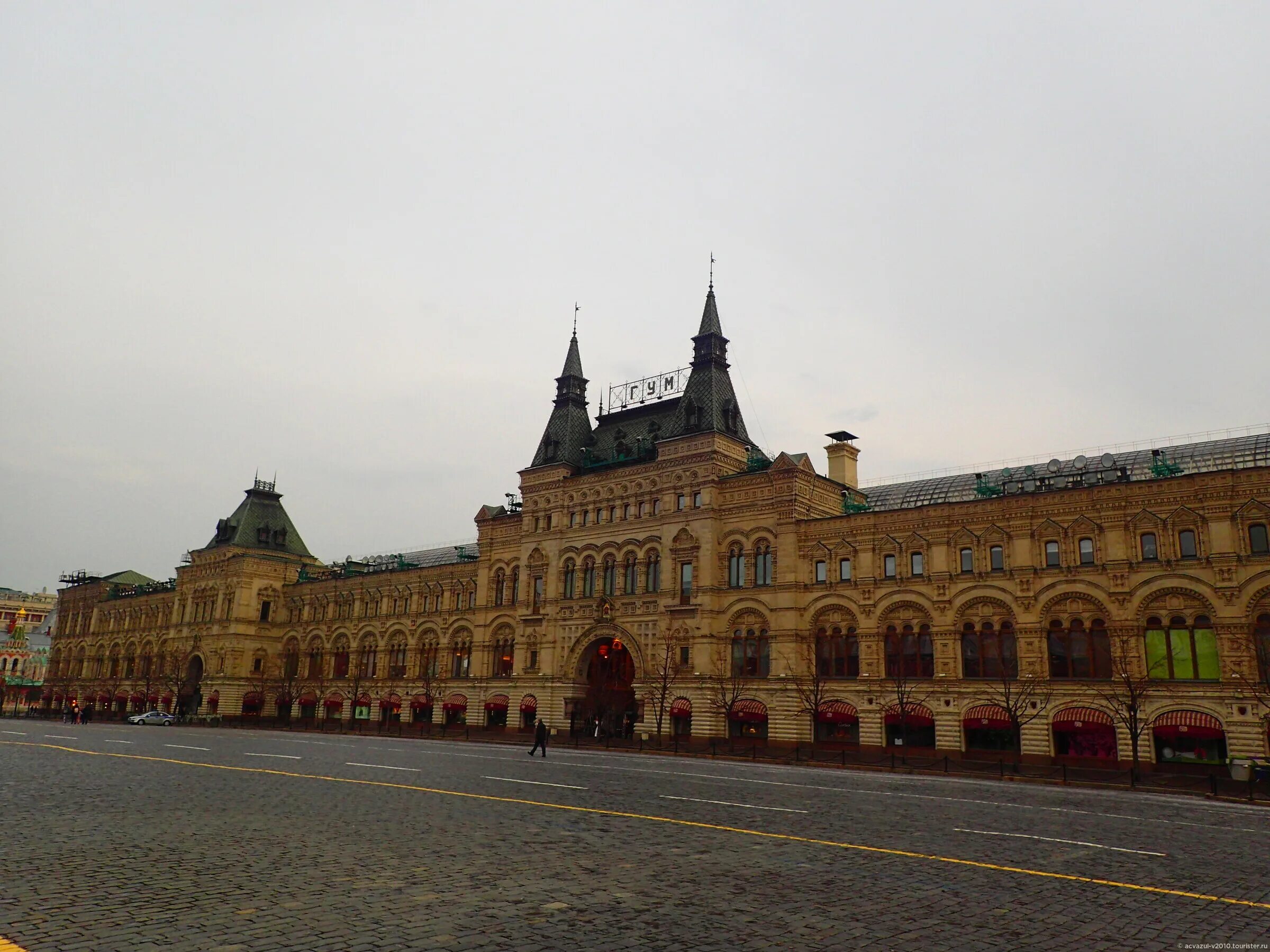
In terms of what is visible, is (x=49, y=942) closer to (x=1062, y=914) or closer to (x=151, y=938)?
(x=151, y=938)

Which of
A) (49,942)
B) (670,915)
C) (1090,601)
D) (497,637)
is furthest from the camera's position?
(497,637)

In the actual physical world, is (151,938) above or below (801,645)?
below

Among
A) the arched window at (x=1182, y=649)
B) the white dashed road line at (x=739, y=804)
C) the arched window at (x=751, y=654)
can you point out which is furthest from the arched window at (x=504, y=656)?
the white dashed road line at (x=739, y=804)

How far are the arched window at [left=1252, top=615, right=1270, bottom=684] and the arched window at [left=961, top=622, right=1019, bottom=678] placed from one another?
1022 cm

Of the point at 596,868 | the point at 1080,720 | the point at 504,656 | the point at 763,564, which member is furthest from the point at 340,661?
the point at 596,868

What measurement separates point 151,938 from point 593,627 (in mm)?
54583

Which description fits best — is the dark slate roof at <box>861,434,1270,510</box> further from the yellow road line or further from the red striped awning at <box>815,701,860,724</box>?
the yellow road line

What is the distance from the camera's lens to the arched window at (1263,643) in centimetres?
3944

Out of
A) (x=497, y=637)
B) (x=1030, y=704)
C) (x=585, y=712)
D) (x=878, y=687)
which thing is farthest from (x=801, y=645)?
(x=497, y=637)

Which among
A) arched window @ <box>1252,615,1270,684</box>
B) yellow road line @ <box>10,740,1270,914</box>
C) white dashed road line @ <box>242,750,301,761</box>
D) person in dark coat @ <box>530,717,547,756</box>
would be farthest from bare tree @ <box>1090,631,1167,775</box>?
white dashed road line @ <box>242,750,301,761</box>

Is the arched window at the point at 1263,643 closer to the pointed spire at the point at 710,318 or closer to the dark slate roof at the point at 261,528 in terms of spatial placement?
the pointed spire at the point at 710,318

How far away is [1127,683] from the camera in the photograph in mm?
41719

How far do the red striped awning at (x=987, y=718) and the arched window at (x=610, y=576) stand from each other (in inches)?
981

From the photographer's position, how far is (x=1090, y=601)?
148 feet
